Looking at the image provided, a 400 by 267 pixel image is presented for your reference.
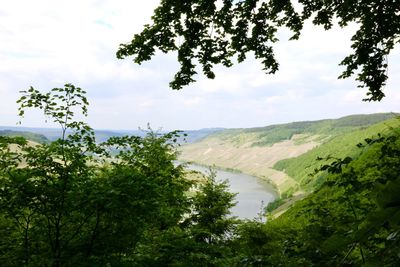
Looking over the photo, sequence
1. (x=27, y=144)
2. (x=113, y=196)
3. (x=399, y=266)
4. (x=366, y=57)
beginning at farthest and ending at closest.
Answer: (x=366, y=57), (x=27, y=144), (x=113, y=196), (x=399, y=266)

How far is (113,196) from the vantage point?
294 inches

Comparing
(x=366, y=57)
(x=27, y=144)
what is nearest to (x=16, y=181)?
(x=27, y=144)

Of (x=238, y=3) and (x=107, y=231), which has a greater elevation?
(x=238, y=3)

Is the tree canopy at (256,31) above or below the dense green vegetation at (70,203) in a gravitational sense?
above

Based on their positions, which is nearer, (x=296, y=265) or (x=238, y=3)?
(x=296, y=265)

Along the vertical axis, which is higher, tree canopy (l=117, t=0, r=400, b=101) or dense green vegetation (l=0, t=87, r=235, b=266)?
tree canopy (l=117, t=0, r=400, b=101)

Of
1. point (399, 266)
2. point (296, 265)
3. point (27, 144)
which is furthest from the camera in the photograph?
point (27, 144)

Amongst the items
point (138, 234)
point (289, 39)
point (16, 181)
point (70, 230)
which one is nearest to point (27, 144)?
point (16, 181)

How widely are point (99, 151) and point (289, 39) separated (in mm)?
6810

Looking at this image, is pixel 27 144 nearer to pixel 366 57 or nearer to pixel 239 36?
pixel 239 36

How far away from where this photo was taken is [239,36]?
370 inches

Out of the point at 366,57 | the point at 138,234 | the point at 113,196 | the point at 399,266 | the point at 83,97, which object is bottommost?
the point at 138,234

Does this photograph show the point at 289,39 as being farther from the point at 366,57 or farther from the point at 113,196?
the point at 113,196

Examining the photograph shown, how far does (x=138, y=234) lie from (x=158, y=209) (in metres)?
0.96
